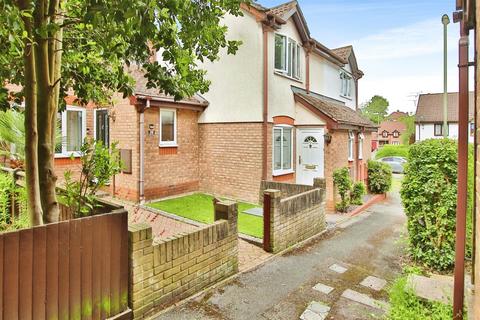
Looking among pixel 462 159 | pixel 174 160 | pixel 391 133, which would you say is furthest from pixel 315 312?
pixel 391 133

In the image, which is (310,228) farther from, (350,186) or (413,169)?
(350,186)

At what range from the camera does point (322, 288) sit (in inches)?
212

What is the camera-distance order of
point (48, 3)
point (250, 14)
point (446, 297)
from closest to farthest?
point (48, 3) → point (446, 297) → point (250, 14)

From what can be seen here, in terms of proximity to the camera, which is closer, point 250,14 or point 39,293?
point 39,293

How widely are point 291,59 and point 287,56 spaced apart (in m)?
0.40

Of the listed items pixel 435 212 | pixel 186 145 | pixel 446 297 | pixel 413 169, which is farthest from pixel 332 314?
pixel 186 145

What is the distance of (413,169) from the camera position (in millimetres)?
6414

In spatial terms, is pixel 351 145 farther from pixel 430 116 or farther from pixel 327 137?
pixel 430 116

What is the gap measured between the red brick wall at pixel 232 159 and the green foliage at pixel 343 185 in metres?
2.44

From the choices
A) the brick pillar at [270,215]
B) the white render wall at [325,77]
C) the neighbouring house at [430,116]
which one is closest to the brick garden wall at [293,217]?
the brick pillar at [270,215]

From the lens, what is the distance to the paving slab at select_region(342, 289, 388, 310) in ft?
15.8

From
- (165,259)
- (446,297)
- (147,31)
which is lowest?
(446,297)

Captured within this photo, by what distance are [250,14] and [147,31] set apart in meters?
9.04

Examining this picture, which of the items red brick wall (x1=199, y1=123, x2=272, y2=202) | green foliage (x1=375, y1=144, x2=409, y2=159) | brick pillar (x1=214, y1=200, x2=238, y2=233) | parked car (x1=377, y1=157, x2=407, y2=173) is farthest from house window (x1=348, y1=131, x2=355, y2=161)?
green foliage (x1=375, y1=144, x2=409, y2=159)
